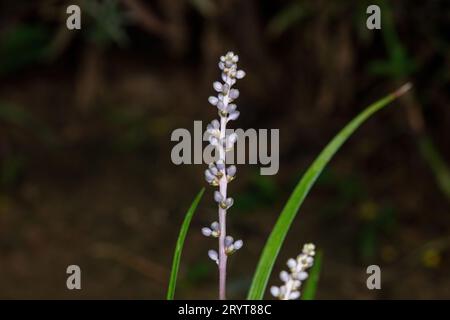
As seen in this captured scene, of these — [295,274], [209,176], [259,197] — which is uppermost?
[259,197]

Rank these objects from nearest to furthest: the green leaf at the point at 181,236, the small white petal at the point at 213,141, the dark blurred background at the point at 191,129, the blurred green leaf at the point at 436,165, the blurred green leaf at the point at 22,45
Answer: the small white petal at the point at 213,141, the green leaf at the point at 181,236, the dark blurred background at the point at 191,129, the blurred green leaf at the point at 436,165, the blurred green leaf at the point at 22,45

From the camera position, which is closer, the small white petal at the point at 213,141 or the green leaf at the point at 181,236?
the small white petal at the point at 213,141

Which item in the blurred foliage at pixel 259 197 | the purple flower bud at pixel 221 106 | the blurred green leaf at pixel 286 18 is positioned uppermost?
the blurred green leaf at pixel 286 18

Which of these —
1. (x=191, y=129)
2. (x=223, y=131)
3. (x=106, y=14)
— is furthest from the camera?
(x=191, y=129)

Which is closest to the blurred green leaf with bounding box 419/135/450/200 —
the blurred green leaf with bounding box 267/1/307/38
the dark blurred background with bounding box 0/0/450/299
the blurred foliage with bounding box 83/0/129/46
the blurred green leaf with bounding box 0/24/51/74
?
the dark blurred background with bounding box 0/0/450/299

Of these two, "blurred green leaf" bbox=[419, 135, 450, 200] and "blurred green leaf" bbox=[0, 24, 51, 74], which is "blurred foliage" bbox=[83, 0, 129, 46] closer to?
"blurred green leaf" bbox=[0, 24, 51, 74]

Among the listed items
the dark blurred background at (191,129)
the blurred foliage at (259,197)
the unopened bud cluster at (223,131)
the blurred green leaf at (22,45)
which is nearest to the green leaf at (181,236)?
the unopened bud cluster at (223,131)

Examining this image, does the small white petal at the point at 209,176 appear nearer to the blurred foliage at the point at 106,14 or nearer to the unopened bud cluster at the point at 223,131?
the unopened bud cluster at the point at 223,131

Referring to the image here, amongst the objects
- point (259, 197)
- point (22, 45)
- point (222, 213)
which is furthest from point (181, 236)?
point (22, 45)

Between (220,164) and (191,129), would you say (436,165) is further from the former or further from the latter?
(220,164)

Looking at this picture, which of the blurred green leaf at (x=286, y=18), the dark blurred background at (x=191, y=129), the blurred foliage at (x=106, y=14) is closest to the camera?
the dark blurred background at (x=191, y=129)
